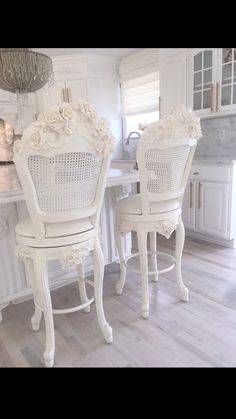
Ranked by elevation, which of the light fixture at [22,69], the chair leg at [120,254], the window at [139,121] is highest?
the light fixture at [22,69]

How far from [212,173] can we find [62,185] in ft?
6.70

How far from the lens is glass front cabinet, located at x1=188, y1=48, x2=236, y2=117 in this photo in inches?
114

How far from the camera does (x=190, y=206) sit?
10.3 ft

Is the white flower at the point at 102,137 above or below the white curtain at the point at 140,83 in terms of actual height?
below

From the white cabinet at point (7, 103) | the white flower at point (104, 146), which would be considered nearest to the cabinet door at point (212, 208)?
the white flower at point (104, 146)

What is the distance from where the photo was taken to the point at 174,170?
5.41 feet

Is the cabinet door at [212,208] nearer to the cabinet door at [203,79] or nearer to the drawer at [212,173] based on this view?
the drawer at [212,173]

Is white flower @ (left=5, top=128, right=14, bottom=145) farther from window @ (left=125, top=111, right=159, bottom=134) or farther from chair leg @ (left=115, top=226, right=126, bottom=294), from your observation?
chair leg @ (left=115, top=226, right=126, bottom=294)

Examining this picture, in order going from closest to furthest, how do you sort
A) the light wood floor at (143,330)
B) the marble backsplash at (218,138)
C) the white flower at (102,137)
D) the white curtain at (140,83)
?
the white flower at (102,137) < the light wood floor at (143,330) < the marble backsplash at (218,138) < the white curtain at (140,83)

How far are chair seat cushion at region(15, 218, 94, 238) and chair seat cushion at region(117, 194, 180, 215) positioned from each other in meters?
0.38

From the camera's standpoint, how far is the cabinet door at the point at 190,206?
310 centimetres

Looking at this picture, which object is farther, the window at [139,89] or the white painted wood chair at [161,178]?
the window at [139,89]

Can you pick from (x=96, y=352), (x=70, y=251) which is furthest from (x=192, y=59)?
(x=96, y=352)
